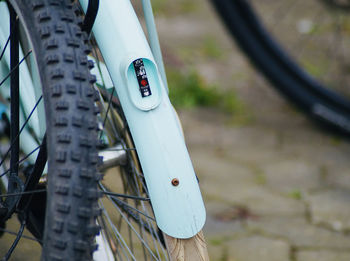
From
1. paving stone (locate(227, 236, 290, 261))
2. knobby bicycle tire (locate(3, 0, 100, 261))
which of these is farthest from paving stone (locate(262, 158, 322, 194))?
knobby bicycle tire (locate(3, 0, 100, 261))

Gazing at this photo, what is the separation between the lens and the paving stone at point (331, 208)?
1.84 m

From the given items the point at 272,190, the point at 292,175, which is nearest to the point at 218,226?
the point at 272,190

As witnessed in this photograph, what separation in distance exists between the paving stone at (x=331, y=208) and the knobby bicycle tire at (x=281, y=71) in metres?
0.46

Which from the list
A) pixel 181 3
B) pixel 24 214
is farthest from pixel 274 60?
pixel 24 214

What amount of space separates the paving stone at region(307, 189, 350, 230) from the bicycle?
0.85 m

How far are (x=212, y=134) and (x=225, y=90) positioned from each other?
42cm

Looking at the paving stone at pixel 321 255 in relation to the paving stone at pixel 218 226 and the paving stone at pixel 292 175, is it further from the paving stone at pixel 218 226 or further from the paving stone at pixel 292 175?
the paving stone at pixel 292 175

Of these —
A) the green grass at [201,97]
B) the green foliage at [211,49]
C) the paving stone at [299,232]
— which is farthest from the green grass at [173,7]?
the paving stone at [299,232]

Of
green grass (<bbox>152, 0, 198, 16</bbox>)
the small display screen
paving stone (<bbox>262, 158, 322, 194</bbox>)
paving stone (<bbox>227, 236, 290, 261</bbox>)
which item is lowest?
paving stone (<bbox>227, 236, 290, 261</bbox>)

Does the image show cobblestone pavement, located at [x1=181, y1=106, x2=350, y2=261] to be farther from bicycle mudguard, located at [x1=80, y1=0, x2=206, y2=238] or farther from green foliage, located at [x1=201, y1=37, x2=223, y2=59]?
bicycle mudguard, located at [x1=80, y1=0, x2=206, y2=238]

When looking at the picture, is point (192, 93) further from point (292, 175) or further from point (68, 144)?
point (68, 144)

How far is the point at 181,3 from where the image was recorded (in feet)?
12.2

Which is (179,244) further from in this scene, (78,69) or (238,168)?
(238,168)

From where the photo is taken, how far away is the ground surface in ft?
5.64
